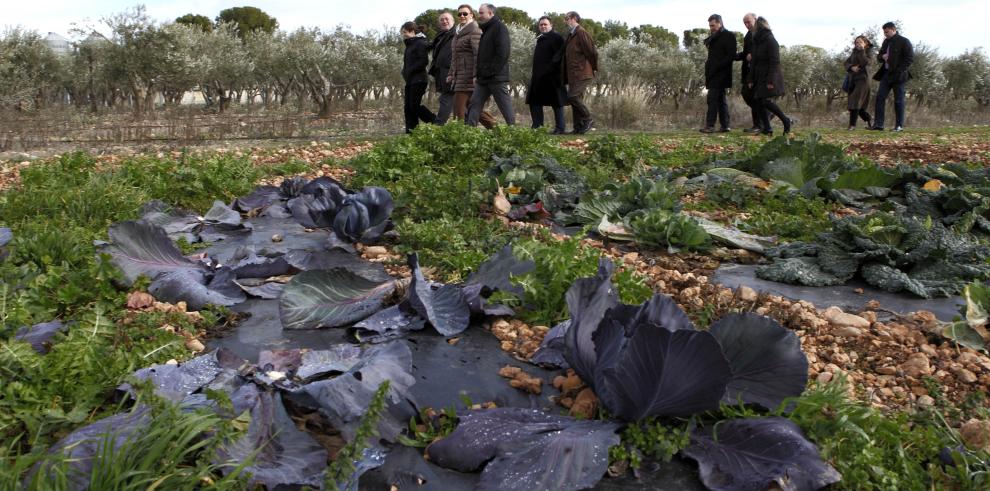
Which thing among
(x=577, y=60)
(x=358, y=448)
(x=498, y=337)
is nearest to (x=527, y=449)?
(x=358, y=448)

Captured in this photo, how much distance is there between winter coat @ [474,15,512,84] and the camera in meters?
10.1

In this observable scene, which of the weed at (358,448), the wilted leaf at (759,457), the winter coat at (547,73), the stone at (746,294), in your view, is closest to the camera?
the weed at (358,448)

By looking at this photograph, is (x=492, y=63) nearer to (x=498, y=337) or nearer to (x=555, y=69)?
(x=555, y=69)

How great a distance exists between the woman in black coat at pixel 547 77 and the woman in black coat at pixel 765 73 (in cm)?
305

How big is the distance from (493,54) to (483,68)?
9.0 inches

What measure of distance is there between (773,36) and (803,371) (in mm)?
10840

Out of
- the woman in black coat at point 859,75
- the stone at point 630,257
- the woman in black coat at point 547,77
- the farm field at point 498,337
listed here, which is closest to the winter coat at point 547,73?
the woman in black coat at point 547,77

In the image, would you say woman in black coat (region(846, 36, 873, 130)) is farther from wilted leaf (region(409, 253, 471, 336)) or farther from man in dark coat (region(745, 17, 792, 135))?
wilted leaf (region(409, 253, 471, 336))

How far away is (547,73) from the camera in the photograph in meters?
12.1

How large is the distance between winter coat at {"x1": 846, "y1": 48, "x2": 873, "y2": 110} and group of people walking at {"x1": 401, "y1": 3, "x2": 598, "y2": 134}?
5.16m

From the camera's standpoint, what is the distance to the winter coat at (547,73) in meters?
12.0

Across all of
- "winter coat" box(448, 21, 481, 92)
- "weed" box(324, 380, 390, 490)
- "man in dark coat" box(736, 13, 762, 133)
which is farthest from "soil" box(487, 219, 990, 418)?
"man in dark coat" box(736, 13, 762, 133)

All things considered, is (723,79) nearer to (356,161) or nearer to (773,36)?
(773,36)

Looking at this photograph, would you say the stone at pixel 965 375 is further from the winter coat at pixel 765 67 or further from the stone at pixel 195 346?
the winter coat at pixel 765 67
